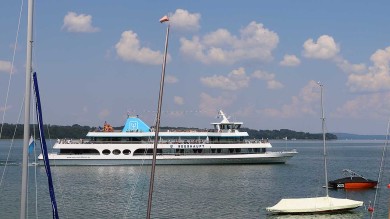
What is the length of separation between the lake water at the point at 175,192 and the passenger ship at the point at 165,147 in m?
2.46

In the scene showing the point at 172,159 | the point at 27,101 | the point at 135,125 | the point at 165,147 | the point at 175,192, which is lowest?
the point at 175,192

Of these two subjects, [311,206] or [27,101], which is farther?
[311,206]

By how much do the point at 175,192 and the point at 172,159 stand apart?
27.0 m

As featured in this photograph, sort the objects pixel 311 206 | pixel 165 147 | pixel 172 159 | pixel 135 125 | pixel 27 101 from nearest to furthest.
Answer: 1. pixel 27 101
2. pixel 311 206
3. pixel 172 159
4. pixel 165 147
5. pixel 135 125

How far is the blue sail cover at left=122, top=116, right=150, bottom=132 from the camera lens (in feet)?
242

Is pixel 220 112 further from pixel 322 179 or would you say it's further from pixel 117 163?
pixel 322 179

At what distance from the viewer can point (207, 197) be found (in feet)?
139

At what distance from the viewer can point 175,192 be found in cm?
4481

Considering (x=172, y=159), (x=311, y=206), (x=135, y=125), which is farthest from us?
(x=135, y=125)

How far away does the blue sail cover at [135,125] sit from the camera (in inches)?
2904

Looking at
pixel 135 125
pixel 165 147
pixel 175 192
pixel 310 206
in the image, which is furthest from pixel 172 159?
pixel 310 206

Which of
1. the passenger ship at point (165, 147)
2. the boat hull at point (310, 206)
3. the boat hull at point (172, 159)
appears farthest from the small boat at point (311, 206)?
the passenger ship at point (165, 147)

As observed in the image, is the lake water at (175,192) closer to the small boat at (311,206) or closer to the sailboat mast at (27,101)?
the small boat at (311,206)

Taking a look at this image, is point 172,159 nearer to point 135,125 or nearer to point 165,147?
point 165,147
